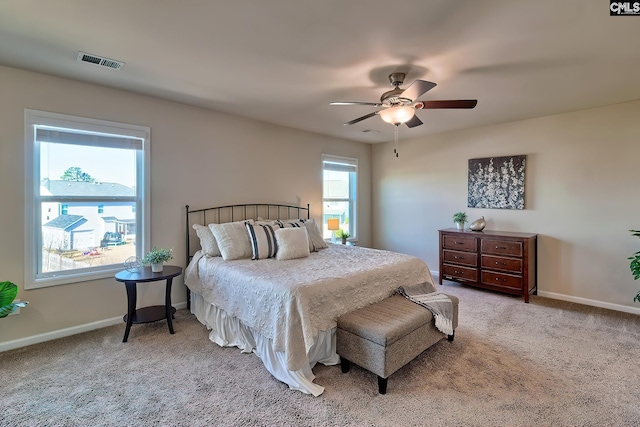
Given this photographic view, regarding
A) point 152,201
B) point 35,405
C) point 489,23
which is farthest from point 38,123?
point 489,23

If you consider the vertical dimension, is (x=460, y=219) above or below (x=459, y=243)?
above

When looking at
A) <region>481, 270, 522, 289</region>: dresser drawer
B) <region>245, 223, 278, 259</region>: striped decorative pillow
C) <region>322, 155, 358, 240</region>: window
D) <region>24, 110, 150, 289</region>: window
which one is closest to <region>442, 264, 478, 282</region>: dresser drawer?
<region>481, 270, 522, 289</region>: dresser drawer

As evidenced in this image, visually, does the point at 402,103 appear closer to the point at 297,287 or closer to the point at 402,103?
the point at 402,103

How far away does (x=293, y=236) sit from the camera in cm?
363

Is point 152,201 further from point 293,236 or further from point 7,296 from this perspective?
point 293,236

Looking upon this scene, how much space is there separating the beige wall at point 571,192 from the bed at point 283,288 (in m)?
2.37

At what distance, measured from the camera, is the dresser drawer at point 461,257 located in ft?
14.8

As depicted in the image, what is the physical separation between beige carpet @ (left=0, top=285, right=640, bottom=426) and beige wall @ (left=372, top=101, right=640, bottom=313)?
101 centimetres

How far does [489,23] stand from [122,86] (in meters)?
3.45

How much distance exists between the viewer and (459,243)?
466cm

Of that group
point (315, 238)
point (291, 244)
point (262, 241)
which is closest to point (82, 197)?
point (262, 241)

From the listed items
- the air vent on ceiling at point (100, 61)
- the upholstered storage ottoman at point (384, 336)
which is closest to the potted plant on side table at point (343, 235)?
the upholstered storage ottoman at point (384, 336)

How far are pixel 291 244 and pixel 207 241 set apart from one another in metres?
0.99

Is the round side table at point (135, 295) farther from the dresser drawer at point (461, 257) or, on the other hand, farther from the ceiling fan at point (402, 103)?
the dresser drawer at point (461, 257)
